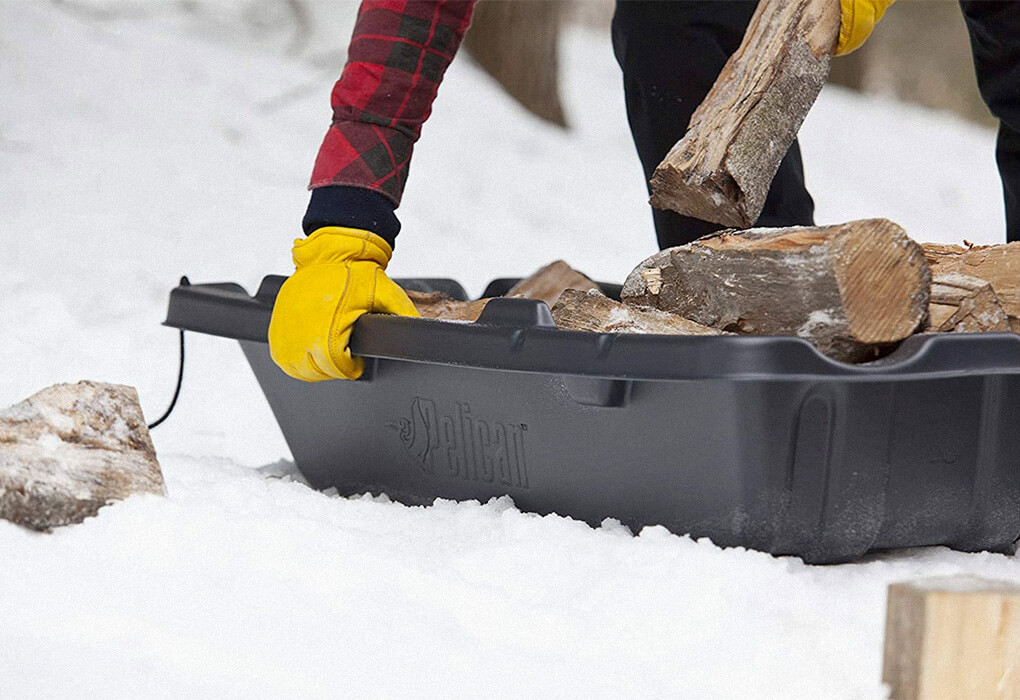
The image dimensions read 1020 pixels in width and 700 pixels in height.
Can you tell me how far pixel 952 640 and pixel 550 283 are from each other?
112 centimetres

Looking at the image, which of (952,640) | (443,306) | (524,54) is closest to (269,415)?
(443,306)

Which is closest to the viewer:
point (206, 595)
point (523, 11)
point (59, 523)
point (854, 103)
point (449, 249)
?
point (206, 595)

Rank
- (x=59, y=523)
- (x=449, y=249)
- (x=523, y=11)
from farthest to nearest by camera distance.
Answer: (x=523, y=11) → (x=449, y=249) → (x=59, y=523)

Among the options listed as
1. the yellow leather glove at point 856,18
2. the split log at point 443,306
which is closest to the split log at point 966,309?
the yellow leather glove at point 856,18

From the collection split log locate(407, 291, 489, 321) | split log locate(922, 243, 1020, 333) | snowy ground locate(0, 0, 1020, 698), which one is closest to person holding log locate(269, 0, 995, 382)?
split log locate(407, 291, 489, 321)

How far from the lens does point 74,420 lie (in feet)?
4.23

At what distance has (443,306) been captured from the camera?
1.76m

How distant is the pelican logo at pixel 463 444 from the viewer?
4.45 ft

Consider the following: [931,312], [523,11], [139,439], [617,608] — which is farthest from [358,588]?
[523,11]

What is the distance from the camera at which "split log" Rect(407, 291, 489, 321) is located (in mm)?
1636

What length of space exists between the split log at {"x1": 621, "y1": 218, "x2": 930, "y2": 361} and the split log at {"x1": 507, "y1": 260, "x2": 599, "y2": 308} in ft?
2.06

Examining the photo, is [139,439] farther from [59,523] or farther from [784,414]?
[784,414]

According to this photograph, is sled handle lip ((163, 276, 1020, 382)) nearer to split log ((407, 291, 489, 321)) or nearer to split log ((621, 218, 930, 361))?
split log ((621, 218, 930, 361))

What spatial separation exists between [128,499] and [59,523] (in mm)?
80
